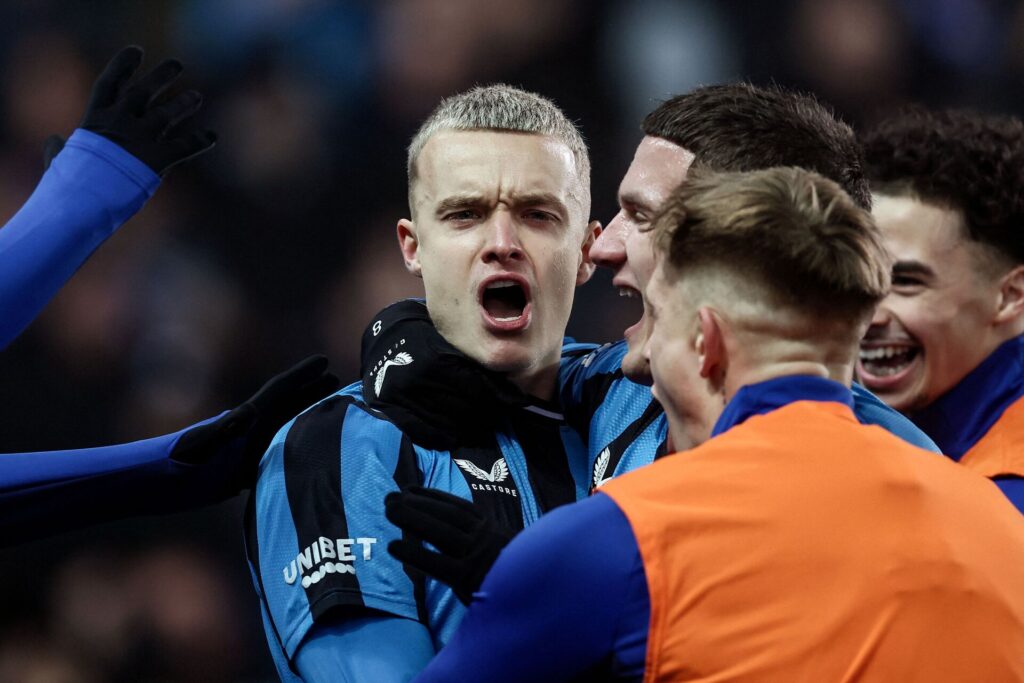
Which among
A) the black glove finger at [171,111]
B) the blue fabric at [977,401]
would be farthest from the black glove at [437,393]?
the blue fabric at [977,401]

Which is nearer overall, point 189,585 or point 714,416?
point 714,416

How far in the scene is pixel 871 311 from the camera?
1.69 meters

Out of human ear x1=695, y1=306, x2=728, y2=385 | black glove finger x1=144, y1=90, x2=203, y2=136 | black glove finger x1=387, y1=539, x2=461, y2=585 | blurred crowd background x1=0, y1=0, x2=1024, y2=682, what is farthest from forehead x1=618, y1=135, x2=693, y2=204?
blurred crowd background x1=0, y1=0, x2=1024, y2=682

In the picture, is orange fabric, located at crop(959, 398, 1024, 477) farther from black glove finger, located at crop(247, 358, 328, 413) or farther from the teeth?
black glove finger, located at crop(247, 358, 328, 413)

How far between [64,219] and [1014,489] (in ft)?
6.38

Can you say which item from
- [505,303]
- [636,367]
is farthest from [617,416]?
[505,303]

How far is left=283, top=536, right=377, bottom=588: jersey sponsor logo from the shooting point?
1987 mm

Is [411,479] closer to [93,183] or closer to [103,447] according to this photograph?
[103,447]

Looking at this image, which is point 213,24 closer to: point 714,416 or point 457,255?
point 457,255

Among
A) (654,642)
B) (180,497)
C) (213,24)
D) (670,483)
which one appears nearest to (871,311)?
(670,483)

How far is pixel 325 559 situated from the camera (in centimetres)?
200

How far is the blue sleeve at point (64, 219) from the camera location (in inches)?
94.5

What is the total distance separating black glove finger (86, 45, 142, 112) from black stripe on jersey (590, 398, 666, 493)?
4.15 ft

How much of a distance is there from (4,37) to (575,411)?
276 cm
